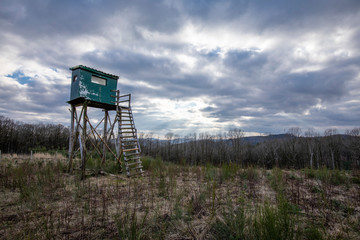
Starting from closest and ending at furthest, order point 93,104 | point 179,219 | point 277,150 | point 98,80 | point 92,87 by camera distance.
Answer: point 179,219 < point 92,87 < point 98,80 < point 93,104 < point 277,150

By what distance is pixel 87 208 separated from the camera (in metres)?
4.53

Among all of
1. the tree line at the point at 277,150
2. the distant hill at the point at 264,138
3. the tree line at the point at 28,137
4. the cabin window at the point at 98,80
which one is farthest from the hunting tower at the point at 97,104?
the distant hill at the point at 264,138

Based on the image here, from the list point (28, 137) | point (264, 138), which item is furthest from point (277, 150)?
point (28, 137)

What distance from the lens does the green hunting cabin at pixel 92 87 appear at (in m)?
9.93

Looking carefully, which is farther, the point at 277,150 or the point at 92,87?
the point at 277,150

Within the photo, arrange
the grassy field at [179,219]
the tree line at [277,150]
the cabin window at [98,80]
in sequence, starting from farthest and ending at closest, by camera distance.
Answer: the tree line at [277,150] → the cabin window at [98,80] → the grassy field at [179,219]

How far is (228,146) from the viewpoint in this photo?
41.5 m

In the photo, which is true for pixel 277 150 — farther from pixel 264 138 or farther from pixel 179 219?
pixel 179 219

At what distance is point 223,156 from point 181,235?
125 feet

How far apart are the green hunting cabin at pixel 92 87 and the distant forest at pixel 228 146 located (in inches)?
934

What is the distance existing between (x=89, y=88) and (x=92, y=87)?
205 millimetres

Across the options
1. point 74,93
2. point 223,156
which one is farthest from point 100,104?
point 223,156

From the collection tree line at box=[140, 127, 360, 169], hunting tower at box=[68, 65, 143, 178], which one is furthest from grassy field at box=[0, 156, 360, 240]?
tree line at box=[140, 127, 360, 169]

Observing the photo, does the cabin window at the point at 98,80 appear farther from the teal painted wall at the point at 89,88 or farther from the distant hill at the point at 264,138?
the distant hill at the point at 264,138
